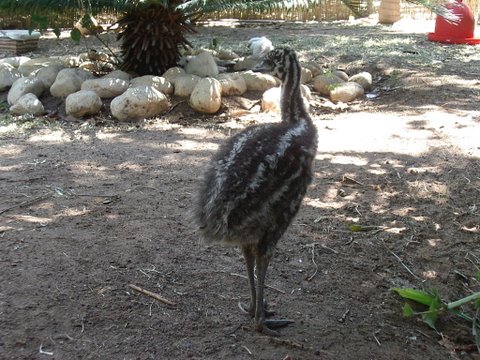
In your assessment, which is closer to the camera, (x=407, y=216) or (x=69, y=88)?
(x=407, y=216)

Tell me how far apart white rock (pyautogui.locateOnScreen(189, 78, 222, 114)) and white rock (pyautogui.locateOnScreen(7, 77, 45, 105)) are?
2.26 m

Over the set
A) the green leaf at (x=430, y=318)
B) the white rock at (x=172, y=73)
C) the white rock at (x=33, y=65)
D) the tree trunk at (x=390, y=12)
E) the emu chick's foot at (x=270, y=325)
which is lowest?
the green leaf at (x=430, y=318)

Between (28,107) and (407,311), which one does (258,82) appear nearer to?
(28,107)

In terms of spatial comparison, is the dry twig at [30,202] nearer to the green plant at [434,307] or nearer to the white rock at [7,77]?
the green plant at [434,307]

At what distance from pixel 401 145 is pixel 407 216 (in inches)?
69.4

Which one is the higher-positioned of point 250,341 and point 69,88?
point 69,88

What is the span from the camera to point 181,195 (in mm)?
5180

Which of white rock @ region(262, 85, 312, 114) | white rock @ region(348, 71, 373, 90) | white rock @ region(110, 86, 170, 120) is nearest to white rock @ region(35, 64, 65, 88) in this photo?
white rock @ region(110, 86, 170, 120)

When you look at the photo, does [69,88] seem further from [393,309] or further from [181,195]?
[393,309]

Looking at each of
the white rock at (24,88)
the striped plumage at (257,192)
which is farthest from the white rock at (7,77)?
the striped plumage at (257,192)

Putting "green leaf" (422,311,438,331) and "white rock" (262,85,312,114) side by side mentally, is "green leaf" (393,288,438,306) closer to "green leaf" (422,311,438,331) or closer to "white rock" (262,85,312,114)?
"green leaf" (422,311,438,331)

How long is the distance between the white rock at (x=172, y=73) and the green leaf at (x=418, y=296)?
18.2 ft

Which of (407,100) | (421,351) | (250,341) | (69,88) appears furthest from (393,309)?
(69,88)

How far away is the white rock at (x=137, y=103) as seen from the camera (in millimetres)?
7531
